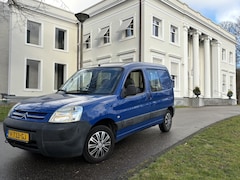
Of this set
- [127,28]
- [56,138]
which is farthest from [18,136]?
[127,28]

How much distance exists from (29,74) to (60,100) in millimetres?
16701

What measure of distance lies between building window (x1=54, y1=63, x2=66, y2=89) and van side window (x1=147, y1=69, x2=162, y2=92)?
16348mm

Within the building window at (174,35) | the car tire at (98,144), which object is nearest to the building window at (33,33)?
the building window at (174,35)

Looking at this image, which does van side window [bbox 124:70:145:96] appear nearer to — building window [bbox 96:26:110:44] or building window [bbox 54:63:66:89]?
building window [bbox 96:26:110:44]

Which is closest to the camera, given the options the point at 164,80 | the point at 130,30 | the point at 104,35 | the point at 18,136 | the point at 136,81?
the point at 18,136

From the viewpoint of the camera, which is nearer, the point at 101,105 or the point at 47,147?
the point at 47,147

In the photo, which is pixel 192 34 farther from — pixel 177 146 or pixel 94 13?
pixel 177 146

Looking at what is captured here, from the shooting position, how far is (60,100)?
3.98 meters

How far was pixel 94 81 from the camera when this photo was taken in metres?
4.89

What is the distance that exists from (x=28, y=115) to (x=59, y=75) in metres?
18.3

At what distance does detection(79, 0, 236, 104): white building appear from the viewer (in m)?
17.5

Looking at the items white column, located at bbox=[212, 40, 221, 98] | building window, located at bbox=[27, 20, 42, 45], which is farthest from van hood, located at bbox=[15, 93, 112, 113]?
white column, located at bbox=[212, 40, 221, 98]

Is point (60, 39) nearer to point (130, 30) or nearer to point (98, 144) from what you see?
point (130, 30)

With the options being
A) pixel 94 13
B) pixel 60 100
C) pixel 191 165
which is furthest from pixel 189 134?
pixel 94 13
